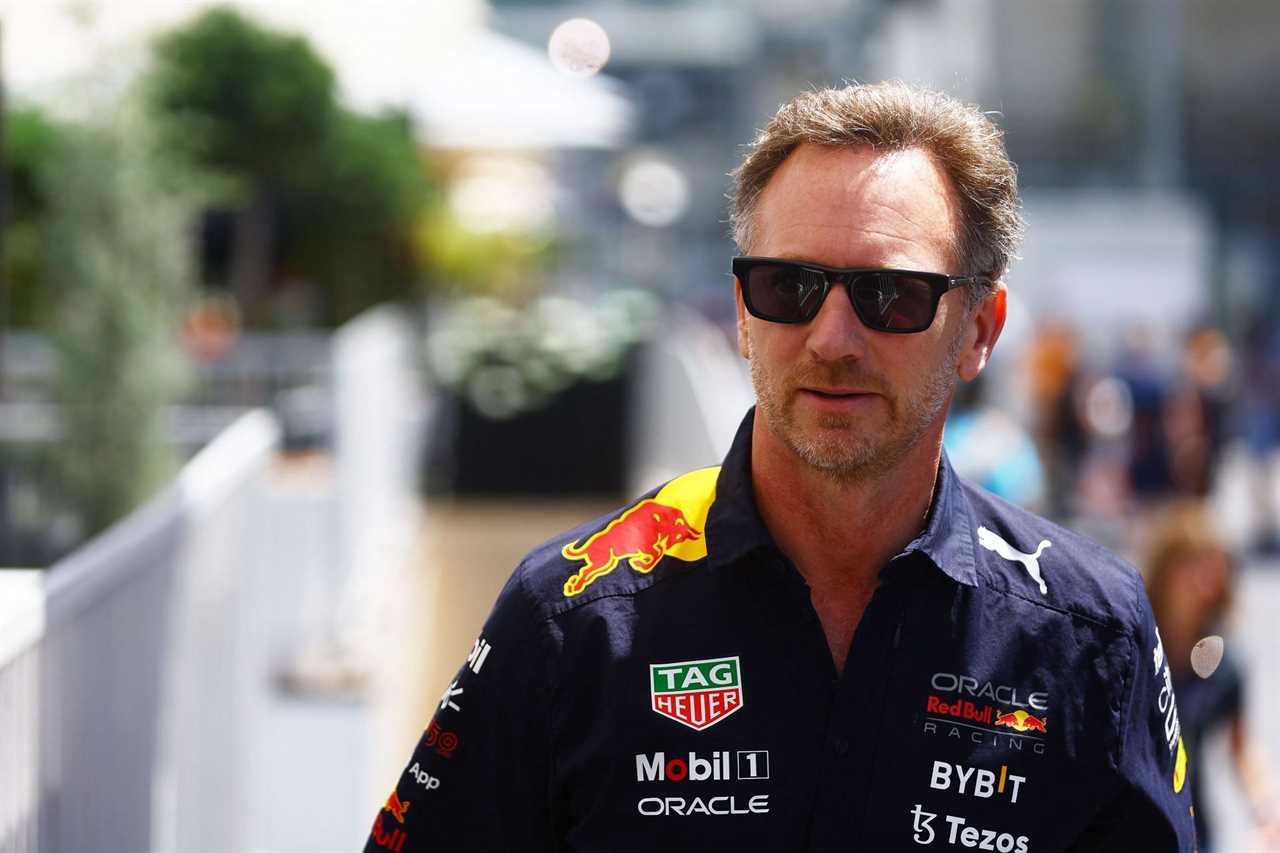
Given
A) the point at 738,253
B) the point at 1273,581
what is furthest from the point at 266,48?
the point at 738,253

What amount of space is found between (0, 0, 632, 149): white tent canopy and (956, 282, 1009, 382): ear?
6582 mm

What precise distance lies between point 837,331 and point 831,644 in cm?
38

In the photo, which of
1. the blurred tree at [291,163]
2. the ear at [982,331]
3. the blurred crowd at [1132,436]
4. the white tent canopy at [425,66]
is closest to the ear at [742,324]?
the ear at [982,331]

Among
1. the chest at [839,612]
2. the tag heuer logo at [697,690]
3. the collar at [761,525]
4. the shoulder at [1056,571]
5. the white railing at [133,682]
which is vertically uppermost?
the collar at [761,525]

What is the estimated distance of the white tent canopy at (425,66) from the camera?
8992 millimetres

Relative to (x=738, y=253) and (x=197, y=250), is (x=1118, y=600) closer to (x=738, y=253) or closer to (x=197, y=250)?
(x=738, y=253)

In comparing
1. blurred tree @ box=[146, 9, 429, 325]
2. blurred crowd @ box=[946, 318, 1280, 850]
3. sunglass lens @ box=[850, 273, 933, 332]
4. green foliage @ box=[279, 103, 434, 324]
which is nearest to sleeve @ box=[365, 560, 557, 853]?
sunglass lens @ box=[850, 273, 933, 332]

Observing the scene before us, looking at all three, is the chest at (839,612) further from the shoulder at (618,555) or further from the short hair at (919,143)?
the short hair at (919,143)

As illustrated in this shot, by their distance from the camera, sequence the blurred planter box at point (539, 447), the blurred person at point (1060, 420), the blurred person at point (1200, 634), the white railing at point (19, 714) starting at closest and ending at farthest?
the white railing at point (19, 714) < the blurred person at point (1200, 634) < the blurred person at point (1060, 420) < the blurred planter box at point (539, 447)

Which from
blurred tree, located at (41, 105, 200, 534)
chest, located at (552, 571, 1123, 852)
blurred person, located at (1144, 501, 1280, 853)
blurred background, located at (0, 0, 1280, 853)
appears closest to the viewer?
chest, located at (552, 571, 1123, 852)

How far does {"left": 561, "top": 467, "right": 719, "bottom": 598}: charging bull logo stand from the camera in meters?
2.12

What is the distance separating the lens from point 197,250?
15.4 metres

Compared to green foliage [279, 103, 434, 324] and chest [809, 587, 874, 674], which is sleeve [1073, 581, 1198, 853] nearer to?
chest [809, 587, 874, 674]

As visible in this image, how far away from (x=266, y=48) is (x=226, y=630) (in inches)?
386
